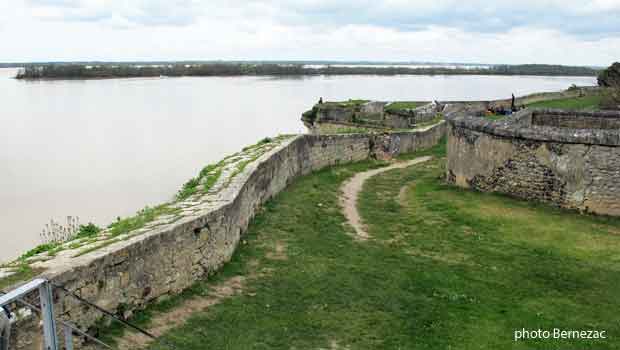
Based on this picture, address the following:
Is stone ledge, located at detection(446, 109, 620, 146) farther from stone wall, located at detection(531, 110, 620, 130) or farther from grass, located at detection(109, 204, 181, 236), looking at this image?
grass, located at detection(109, 204, 181, 236)

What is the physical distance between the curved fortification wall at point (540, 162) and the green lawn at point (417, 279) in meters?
0.42

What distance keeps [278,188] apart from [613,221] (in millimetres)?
6689

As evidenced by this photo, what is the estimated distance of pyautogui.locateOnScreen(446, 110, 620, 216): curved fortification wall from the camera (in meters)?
10.2

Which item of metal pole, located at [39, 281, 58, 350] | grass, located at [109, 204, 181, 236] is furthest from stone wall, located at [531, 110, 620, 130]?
metal pole, located at [39, 281, 58, 350]

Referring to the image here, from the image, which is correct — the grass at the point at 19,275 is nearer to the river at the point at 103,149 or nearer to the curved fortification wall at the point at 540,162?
the river at the point at 103,149

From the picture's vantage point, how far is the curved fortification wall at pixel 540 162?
33.4 ft

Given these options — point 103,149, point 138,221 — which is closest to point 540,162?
point 138,221

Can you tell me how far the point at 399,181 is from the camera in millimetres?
14164

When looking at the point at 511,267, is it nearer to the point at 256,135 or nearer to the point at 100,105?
the point at 256,135

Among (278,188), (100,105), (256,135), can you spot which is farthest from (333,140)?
(100,105)

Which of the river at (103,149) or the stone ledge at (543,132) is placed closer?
the stone ledge at (543,132)

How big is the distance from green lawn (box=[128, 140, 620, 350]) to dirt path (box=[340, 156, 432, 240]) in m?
0.23

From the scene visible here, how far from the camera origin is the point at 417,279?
24.0 feet

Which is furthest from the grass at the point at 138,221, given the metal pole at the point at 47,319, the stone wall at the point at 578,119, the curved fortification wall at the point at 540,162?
the stone wall at the point at 578,119
